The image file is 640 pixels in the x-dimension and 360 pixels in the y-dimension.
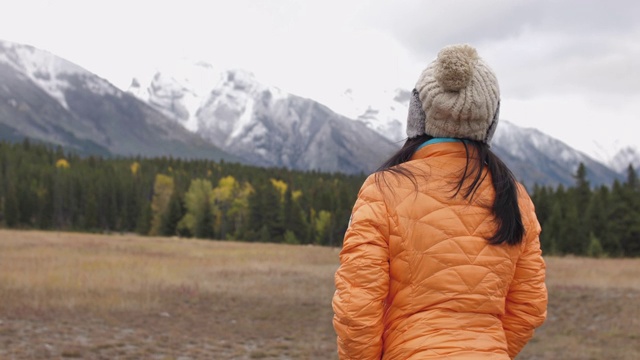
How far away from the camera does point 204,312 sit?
1508 cm

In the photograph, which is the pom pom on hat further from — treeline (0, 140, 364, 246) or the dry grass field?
treeline (0, 140, 364, 246)

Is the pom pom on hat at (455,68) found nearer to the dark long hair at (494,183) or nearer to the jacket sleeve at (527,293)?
the dark long hair at (494,183)

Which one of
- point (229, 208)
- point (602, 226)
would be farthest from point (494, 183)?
point (229, 208)

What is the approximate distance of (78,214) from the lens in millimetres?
98750

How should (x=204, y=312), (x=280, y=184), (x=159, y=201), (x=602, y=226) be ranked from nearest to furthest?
(x=204, y=312) → (x=602, y=226) → (x=159, y=201) → (x=280, y=184)

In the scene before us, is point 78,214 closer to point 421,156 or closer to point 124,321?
point 124,321

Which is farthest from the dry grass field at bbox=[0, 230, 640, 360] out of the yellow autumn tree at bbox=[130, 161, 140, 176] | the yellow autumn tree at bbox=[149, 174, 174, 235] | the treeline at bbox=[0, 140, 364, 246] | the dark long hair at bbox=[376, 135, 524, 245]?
the yellow autumn tree at bbox=[130, 161, 140, 176]

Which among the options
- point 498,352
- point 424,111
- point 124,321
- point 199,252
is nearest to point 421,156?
point 424,111

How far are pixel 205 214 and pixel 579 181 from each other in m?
51.0

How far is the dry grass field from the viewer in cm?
1064

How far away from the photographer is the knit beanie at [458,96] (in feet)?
8.65

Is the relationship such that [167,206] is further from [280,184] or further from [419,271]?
[419,271]

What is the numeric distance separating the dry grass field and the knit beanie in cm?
824

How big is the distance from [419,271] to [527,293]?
2.20 feet
